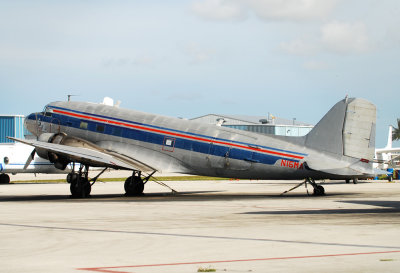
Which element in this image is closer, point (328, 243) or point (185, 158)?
point (328, 243)

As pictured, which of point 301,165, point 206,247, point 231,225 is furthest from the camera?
point 301,165

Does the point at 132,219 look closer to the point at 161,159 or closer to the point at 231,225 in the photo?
the point at 231,225

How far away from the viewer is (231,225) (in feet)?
58.6

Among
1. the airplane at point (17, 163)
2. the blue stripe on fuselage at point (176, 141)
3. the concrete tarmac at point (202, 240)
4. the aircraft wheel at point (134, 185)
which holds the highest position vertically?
the blue stripe on fuselage at point (176, 141)

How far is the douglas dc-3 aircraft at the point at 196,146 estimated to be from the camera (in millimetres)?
30922

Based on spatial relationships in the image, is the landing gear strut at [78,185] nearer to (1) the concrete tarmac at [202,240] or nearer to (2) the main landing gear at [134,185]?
(2) the main landing gear at [134,185]

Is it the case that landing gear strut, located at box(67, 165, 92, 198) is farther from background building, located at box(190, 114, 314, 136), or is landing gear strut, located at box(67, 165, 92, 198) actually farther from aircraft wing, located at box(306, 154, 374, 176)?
background building, located at box(190, 114, 314, 136)

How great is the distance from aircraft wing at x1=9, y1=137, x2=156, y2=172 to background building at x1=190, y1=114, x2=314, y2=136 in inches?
3907

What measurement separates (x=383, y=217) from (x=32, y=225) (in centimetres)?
1107

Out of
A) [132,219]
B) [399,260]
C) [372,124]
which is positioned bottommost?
[132,219]

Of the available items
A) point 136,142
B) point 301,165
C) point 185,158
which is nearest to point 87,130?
point 136,142

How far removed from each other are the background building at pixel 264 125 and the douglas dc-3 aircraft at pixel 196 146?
97.3 metres

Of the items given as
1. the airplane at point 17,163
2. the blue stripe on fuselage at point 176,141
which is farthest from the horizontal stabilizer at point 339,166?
the airplane at point 17,163

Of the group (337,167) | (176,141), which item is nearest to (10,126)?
(176,141)
